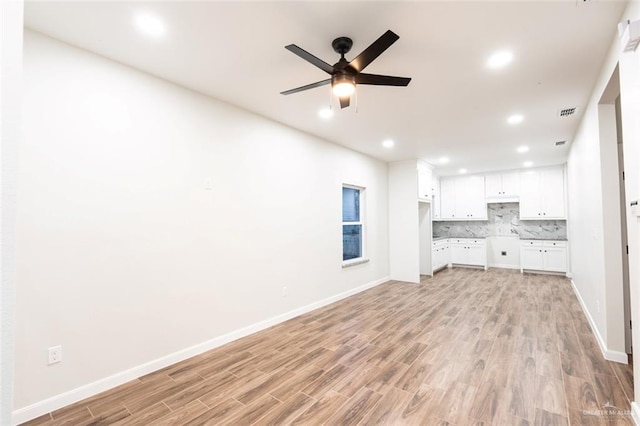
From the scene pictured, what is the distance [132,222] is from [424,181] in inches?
229

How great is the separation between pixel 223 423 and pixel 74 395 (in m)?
1.22

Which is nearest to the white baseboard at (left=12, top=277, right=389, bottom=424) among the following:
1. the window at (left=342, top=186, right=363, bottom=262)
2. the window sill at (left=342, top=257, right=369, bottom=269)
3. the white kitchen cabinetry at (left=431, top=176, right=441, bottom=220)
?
the window sill at (left=342, top=257, right=369, bottom=269)

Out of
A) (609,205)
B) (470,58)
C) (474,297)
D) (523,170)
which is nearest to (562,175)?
(523,170)

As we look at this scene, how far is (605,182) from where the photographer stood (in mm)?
2748

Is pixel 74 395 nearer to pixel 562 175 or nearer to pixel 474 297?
pixel 474 297

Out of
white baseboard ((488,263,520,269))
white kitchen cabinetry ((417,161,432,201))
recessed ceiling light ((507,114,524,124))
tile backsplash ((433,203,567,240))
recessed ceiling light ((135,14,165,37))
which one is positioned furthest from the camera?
white baseboard ((488,263,520,269))

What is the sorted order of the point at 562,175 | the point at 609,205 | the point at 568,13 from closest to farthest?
the point at 568,13 < the point at 609,205 < the point at 562,175

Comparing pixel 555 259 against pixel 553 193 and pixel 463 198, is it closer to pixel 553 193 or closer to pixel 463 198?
pixel 553 193

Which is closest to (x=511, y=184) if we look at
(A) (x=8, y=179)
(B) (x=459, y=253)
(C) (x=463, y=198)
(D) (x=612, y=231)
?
(C) (x=463, y=198)

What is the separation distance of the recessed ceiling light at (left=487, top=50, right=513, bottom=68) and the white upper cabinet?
3808 mm

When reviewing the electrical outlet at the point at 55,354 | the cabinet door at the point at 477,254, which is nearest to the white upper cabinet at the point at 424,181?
the cabinet door at the point at 477,254

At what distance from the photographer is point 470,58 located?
2.42 m

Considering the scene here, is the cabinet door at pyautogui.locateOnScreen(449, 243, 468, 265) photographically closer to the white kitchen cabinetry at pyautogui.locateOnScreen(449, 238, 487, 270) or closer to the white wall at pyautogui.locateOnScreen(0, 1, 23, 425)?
the white kitchen cabinetry at pyautogui.locateOnScreen(449, 238, 487, 270)

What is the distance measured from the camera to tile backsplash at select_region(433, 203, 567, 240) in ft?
24.1
